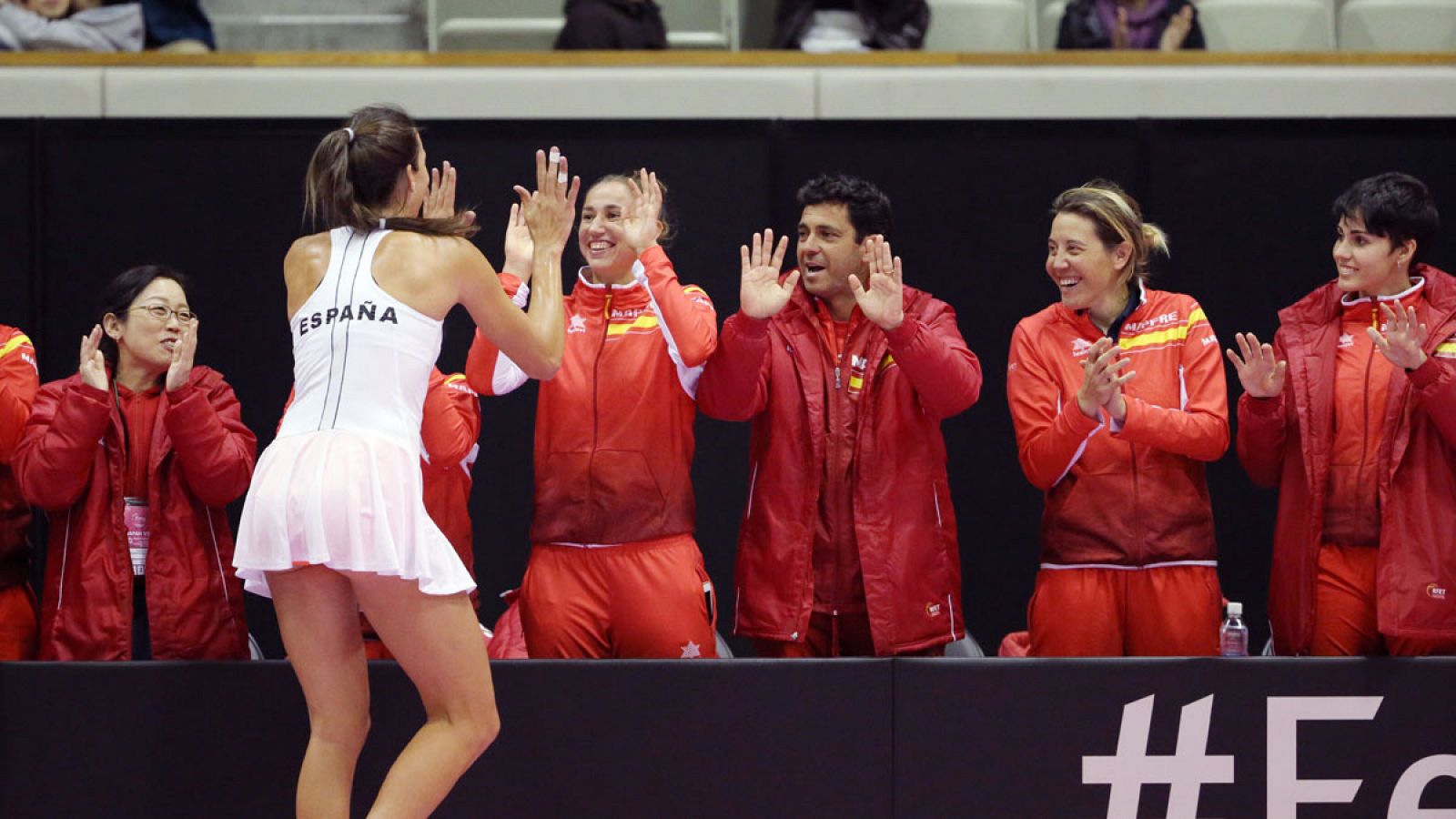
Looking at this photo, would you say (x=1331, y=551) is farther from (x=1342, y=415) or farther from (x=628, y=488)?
(x=628, y=488)

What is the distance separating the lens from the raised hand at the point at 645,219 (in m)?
4.13

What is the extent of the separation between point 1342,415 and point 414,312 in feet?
7.70

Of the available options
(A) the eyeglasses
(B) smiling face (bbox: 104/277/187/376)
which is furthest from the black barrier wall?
(A) the eyeglasses

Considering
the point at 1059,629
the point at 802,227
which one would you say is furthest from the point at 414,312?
the point at 1059,629

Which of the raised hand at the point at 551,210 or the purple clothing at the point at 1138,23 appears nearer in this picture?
the raised hand at the point at 551,210

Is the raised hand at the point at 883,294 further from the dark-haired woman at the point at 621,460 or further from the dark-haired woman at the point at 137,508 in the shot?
the dark-haired woman at the point at 137,508

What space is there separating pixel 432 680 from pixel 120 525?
114 cm

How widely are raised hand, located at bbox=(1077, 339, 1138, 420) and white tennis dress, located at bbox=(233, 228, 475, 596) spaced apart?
1.57m

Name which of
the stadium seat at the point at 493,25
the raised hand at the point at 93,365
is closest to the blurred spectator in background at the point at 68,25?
the stadium seat at the point at 493,25

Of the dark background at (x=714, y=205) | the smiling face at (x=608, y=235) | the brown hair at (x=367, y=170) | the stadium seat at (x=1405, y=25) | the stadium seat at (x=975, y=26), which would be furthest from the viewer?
the stadium seat at (x=975, y=26)

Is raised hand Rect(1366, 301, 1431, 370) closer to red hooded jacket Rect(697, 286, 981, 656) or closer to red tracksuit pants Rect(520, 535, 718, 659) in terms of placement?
red hooded jacket Rect(697, 286, 981, 656)

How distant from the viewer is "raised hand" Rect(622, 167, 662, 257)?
13.6 feet

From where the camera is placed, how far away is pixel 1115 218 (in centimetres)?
429

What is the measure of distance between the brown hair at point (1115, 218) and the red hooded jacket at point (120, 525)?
2.25 metres
